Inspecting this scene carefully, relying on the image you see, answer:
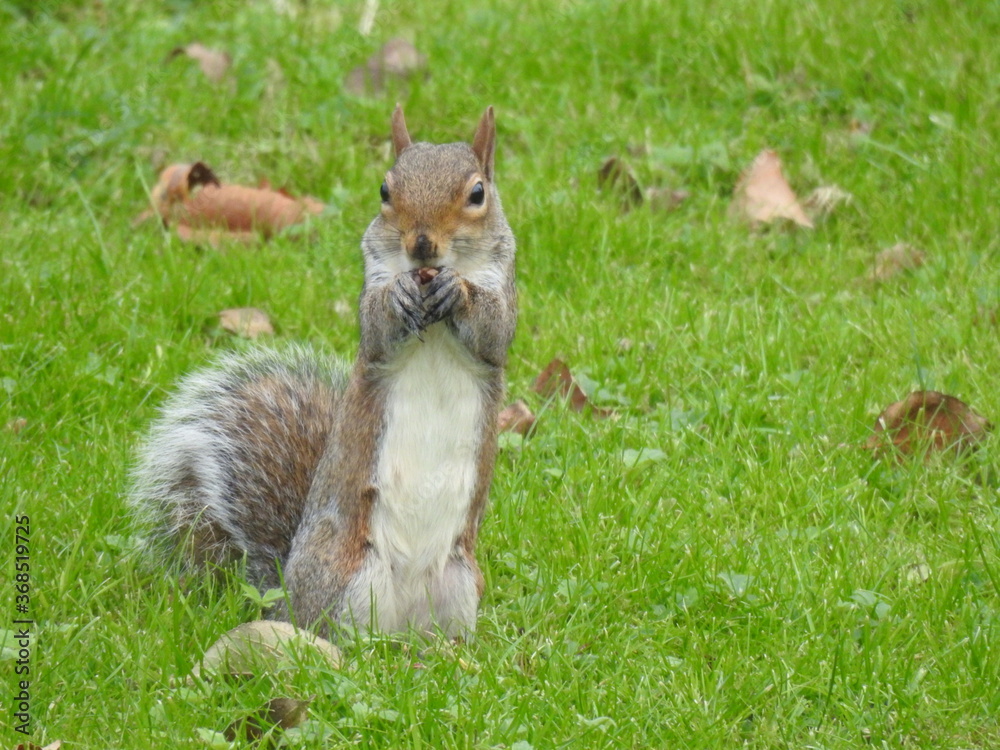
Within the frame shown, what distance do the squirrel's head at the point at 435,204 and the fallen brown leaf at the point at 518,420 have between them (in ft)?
1.93

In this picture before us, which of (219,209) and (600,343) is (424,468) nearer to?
(600,343)

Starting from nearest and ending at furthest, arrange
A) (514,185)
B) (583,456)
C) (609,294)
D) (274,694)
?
1. (274,694)
2. (583,456)
3. (609,294)
4. (514,185)

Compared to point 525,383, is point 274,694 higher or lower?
higher

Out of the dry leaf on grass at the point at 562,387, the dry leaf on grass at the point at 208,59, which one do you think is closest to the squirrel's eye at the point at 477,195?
the dry leaf on grass at the point at 562,387

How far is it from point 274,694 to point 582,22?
102 inches

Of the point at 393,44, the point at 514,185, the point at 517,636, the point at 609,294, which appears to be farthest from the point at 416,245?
the point at 393,44

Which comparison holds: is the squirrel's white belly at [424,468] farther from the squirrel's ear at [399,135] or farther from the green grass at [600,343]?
the squirrel's ear at [399,135]

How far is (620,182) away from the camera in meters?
3.33

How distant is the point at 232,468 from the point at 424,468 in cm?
39

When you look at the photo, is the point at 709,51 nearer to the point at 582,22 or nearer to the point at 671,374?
the point at 582,22

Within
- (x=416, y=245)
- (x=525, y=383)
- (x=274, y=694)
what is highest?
(x=416, y=245)

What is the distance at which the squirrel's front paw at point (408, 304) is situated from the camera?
193 cm

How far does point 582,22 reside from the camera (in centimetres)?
392

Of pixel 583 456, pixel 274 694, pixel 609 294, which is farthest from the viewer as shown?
pixel 609 294
